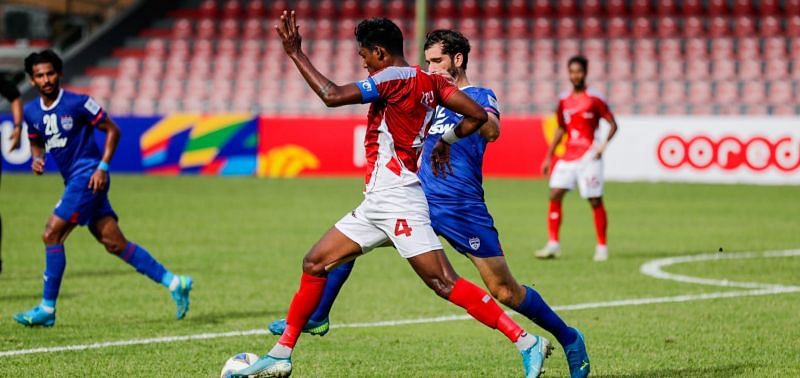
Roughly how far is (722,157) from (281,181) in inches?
351

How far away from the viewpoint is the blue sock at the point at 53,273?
320 inches

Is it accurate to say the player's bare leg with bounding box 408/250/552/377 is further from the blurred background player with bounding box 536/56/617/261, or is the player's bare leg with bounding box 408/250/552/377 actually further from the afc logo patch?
the blurred background player with bounding box 536/56/617/261

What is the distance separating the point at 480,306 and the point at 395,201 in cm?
67

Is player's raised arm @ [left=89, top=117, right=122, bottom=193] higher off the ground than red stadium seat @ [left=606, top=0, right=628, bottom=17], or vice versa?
red stadium seat @ [left=606, top=0, right=628, bottom=17]

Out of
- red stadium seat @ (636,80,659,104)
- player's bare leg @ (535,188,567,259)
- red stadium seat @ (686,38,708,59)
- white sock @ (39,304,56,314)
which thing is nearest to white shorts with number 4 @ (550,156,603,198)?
player's bare leg @ (535,188,567,259)

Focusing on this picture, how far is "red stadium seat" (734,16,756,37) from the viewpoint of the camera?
1224 inches

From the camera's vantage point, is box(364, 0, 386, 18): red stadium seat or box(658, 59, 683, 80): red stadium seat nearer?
box(658, 59, 683, 80): red stadium seat

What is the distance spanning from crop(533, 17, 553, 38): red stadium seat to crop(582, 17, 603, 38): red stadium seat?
0.91 m

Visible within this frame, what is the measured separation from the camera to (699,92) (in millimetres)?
28719

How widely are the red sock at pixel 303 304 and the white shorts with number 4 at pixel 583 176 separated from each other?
7.29m

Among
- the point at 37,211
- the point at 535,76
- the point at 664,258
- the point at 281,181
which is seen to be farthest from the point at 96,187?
the point at 535,76

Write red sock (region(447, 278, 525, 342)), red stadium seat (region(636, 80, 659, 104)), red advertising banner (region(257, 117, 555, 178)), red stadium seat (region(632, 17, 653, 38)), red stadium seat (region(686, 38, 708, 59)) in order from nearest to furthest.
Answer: red sock (region(447, 278, 525, 342)), red advertising banner (region(257, 117, 555, 178)), red stadium seat (region(636, 80, 659, 104)), red stadium seat (region(686, 38, 708, 59)), red stadium seat (region(632, 17, 653, 38))

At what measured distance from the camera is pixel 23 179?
2456cm

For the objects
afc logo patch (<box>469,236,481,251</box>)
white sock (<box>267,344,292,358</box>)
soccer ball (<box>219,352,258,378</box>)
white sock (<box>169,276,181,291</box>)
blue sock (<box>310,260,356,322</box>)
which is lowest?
white sock (<box>169,276,181,291</box>)
